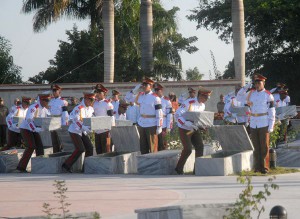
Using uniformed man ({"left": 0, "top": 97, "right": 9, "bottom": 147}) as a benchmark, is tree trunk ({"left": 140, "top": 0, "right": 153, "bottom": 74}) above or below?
above

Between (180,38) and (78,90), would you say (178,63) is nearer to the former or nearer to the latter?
(180,38)

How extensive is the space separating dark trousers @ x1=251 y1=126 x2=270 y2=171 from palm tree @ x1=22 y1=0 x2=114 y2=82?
65.0ft

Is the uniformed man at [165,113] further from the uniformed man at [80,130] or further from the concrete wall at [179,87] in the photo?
the concrete wall at [179,87]

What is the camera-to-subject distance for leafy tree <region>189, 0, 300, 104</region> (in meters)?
49.0

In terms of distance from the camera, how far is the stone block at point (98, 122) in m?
20.0

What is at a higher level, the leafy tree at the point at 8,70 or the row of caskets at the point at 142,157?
the leafy tree at the point at 8,70

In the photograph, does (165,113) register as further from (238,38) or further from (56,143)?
(238,38)

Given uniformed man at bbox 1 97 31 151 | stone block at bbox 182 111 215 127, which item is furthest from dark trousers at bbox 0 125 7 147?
stone block at bbox 182 111 215 127

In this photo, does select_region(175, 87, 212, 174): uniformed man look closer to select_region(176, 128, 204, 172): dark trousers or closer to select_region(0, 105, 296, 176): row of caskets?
select_region(176, 128, 204, 172): dark trousers

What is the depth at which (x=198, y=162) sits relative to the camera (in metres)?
18.6

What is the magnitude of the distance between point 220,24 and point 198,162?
35125 mm

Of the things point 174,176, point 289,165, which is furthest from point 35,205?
point 289,165

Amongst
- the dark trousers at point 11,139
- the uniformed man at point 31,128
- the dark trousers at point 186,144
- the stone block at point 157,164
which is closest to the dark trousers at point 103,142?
the uniformed man at point 31,128

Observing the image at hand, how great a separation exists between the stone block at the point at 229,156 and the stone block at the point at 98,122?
2445 millimetres
